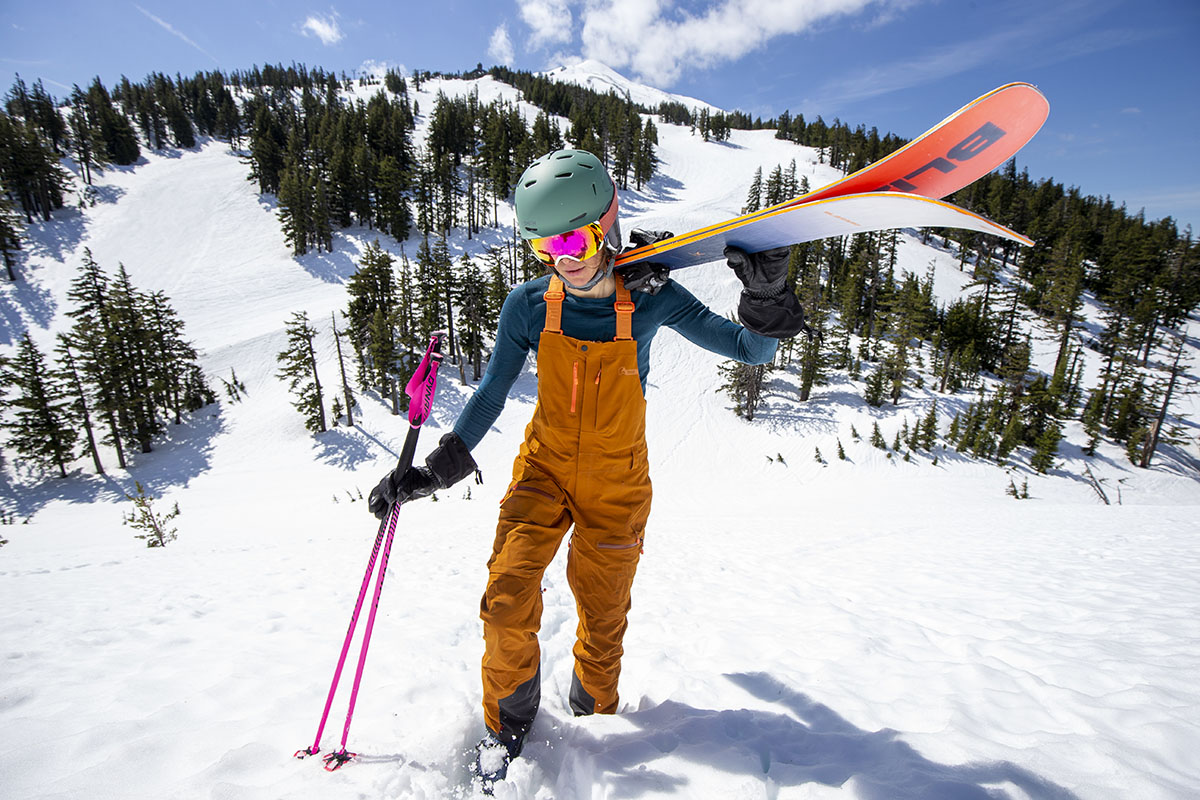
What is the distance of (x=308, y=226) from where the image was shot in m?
50.9

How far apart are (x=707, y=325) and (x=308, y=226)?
197 ft

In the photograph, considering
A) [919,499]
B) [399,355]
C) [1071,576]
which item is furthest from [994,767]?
[399,355]

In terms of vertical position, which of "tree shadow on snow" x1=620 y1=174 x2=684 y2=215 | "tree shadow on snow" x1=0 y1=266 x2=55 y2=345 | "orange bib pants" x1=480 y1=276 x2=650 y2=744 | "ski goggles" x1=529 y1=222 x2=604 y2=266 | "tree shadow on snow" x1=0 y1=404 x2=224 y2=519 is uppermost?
"tree shadow on snow" x1=620 y1=174 x2=684 y2=215

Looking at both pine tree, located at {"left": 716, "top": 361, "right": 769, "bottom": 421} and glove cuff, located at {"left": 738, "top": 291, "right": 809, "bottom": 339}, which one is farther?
pine tree, located at {"left": 716, "top": 361, "right": 769, "bottom": 421}

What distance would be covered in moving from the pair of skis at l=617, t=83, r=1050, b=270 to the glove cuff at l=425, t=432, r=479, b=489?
1.58 metres

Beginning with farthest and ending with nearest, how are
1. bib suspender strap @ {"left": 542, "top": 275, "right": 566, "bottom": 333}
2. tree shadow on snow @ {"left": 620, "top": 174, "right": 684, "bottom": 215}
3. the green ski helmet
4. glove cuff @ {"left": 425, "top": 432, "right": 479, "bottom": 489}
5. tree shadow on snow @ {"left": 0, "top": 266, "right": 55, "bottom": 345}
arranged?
tree shadow on snow @ {"left": 620, "top": 174, "right": 684, "bottom": 215}, tree shadow on snow @ {"left": 0, "top": 266, "right": 55, "bottom": 345}, glove cuff @ {"left": 425, "top": 432, "right": 479, "bottom": 489}, bib suspender strap @ {"left": 542, "top": 275, "right": 566, "bottom": 333}, the green ski helmet

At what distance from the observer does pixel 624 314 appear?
2.73 metres

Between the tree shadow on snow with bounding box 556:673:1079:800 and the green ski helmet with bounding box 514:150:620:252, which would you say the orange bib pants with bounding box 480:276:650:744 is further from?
the tree shadow on snow with bounding box 556:673:1079:800

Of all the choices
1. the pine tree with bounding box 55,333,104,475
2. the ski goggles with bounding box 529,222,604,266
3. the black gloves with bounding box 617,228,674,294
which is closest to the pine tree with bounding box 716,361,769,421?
the black gloves with bounding box 617,228,674,294

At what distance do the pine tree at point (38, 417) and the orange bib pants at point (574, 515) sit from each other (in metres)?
38.5

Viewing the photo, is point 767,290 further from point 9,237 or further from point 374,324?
point 9,237

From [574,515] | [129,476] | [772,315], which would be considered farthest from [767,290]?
[129,476]

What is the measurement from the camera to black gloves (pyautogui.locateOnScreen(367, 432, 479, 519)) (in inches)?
111

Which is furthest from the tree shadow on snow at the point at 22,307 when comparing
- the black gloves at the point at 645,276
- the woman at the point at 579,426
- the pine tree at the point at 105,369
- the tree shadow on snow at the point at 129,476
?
the black gloves at the point at 645,276
